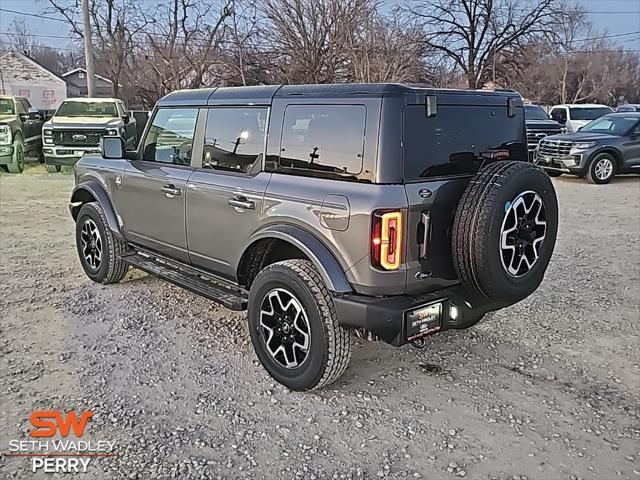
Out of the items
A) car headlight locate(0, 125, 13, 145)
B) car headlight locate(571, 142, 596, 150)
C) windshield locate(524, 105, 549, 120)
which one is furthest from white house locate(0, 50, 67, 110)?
car headlight locate(571, 142, 596, 150)

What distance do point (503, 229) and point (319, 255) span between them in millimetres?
1036

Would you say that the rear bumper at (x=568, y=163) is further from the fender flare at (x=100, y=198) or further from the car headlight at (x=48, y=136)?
the car headlight at (x=48, y=136)

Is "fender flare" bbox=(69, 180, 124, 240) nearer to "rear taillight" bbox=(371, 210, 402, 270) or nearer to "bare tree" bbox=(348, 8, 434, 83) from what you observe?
"rear taillight" bbox=(371, 210, 402, 270)

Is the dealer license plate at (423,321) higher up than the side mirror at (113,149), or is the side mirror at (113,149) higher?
the side mirror at (113,149)

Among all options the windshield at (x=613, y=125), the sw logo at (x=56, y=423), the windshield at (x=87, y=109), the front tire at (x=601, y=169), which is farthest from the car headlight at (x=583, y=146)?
the sw logo at (x=56, y=423)

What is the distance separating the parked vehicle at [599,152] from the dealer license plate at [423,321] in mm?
11138

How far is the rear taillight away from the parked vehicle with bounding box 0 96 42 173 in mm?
13045

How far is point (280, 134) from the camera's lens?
3.71 meters

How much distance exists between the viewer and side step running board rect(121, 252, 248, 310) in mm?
3970

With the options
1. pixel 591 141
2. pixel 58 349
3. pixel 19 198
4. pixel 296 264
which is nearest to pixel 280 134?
pixel 296 264

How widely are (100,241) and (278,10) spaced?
71.6 ft

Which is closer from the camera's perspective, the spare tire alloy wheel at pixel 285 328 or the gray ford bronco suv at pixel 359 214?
the gray ford bronco suv at pixel 359 214

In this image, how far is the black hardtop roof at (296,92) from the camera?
10.5ft

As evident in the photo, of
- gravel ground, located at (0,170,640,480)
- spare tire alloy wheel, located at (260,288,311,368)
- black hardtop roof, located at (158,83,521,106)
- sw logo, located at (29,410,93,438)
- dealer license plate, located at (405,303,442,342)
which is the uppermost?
black hardtop roof, located at (158,83,521,106)
